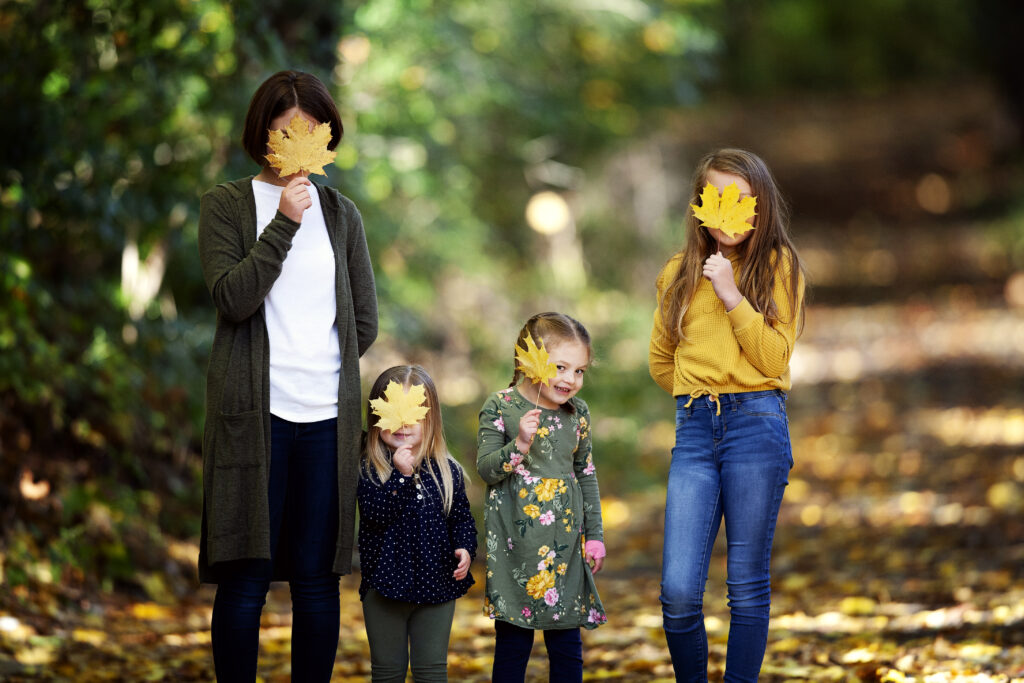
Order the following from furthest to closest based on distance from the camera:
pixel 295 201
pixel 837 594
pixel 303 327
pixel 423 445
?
pixel 837 594
pixel 423 445
pixel 303 327
pixel 295 201

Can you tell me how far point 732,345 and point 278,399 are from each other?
51.7 inches

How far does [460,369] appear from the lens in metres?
9.71

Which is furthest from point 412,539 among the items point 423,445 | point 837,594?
point 837,594

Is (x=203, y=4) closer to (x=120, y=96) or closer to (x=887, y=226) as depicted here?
(x=120, y=96)

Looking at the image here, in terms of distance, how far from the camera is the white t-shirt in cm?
341

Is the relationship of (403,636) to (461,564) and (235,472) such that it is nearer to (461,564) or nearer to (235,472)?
(461,564)

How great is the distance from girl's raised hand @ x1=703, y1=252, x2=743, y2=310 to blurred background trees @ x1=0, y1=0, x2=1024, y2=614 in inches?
103

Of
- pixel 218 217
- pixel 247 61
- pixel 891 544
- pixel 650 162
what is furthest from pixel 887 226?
pixel 218 217

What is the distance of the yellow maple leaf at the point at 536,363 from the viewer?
3.40m

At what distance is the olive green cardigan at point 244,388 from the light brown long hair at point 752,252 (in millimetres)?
981

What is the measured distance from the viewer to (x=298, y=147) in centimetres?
339

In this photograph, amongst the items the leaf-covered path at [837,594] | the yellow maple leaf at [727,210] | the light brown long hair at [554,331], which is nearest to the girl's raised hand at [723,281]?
the yellow maple leaf at [727,210]

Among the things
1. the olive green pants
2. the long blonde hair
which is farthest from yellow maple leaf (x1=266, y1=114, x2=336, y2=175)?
the olive green pants

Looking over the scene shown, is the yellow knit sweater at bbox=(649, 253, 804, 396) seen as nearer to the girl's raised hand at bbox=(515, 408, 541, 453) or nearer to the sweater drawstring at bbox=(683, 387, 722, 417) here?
the sweater drawstring at bbox=(683, 387, 722, 417)
